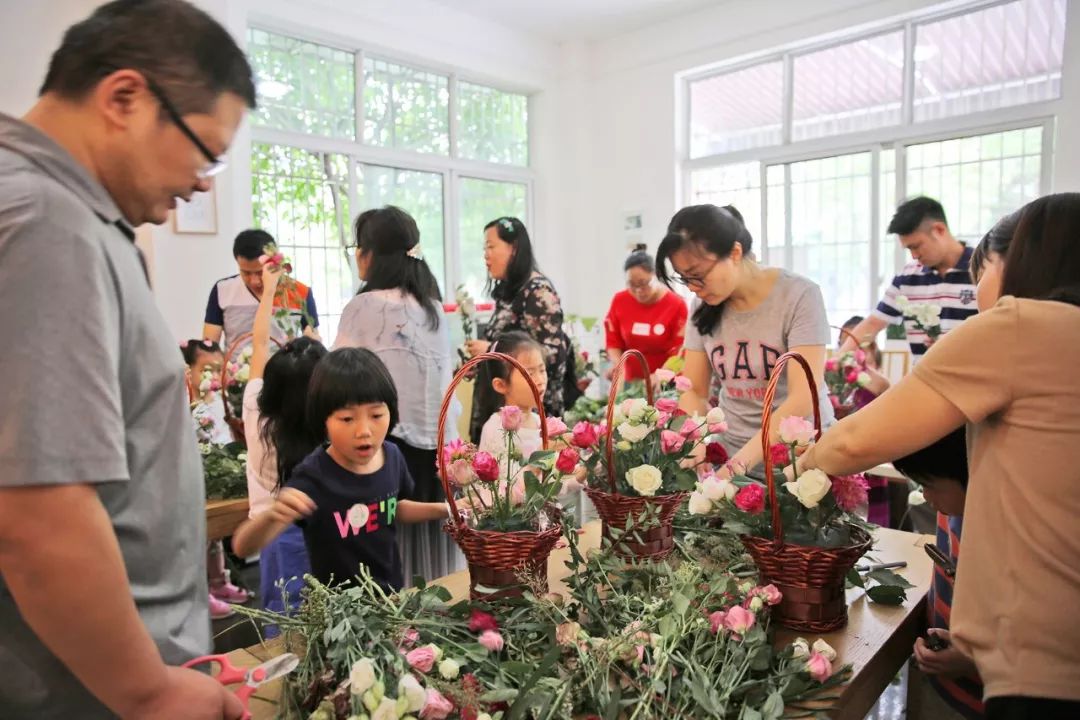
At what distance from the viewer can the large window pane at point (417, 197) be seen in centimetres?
525

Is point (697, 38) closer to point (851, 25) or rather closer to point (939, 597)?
point (851, 25)

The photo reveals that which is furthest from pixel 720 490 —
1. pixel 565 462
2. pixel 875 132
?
pixel 875 132

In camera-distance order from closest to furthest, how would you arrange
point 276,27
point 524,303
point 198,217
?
point 524,303
point 198,217
point 276,27

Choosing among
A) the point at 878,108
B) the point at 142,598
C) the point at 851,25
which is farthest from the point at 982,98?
the point at 142,598

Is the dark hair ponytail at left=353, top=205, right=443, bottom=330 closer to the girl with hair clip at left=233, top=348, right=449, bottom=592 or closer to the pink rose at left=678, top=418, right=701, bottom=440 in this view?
the girl with hair clip at left=233, top=348, right=449, bottom=592

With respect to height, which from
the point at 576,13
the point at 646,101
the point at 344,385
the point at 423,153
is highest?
the point at 576,13

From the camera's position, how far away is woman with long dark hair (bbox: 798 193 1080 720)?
0.96m

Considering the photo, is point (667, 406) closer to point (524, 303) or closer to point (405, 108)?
point (524, 303)

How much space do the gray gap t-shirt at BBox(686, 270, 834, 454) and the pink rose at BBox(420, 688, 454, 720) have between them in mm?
1396

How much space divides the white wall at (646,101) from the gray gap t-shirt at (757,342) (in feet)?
12.7

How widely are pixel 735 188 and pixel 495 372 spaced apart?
4.21 m

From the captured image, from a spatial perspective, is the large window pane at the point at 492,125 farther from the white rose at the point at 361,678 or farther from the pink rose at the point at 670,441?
the white rose at the point at 361,678

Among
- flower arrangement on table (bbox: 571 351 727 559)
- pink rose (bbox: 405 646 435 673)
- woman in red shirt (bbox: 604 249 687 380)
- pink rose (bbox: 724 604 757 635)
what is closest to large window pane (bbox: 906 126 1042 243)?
woman in red shirt (bbox: 604 249 687 380)

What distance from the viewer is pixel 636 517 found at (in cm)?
136
